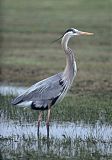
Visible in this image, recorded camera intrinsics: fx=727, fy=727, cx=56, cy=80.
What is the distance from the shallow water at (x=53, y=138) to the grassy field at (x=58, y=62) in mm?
13

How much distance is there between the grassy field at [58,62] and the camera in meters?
9.10

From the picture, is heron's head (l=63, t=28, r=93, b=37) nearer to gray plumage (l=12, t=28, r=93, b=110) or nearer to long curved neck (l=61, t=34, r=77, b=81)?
long curved neck (l=61, t=34, r=77, b=81)

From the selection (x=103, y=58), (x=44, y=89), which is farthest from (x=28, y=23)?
(x=44, y=89)

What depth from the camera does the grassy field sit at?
910 cm

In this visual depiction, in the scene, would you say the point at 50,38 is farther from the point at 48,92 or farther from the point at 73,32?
the point at 48,92

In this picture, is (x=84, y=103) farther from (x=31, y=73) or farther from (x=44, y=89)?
(x=31, y=73)

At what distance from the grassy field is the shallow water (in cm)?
1

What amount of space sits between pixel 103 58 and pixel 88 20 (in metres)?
9.01

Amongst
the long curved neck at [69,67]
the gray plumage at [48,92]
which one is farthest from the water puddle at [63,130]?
the long curved neck at [69,67]

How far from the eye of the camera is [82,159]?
846 cm

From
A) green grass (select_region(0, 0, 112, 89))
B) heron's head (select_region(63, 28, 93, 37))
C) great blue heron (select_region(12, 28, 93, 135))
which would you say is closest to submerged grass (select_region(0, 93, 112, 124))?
great blue heron (select_region(12, 28, 93, 135))

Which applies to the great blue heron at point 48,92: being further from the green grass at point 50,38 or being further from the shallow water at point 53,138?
the green grass at point 50,38

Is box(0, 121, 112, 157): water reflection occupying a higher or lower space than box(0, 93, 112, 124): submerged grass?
lower

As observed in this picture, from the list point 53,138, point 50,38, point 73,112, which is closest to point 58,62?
point 50,38
